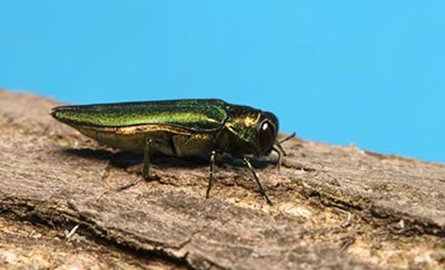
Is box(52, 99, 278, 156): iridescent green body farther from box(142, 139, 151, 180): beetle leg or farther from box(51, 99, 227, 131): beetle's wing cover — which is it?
box(142, 139, 151, 180): beetle leg

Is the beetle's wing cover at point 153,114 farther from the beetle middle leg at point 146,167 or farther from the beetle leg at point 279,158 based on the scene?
the beetle leg at point 279,158

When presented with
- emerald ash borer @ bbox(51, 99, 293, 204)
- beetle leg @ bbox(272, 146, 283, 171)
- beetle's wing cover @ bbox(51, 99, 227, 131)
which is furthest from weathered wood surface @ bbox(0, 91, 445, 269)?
beetle's wing cover @ bbox(51, 99, 227, 131)

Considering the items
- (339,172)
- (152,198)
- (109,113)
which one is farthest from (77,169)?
(339,172)

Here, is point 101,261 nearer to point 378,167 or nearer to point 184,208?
point 184,208

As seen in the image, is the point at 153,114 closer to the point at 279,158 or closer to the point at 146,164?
the point at 146,164

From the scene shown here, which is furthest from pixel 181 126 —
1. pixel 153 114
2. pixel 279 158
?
pixel 279 158

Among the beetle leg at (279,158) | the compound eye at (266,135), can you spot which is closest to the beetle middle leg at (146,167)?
the compound eye at (266,135)
